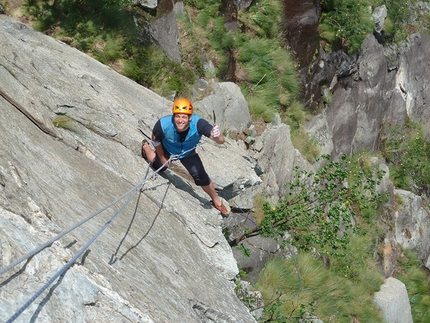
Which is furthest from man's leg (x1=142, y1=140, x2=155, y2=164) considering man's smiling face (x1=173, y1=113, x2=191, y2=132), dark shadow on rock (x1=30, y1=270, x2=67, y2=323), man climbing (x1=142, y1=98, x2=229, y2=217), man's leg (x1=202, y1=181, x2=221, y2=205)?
dark shadow on rock (x1=30, y1=270, x2=67, y2=323)

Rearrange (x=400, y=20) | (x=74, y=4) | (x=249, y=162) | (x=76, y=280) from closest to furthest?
(x=76, y=280) → (x=249, y=162) → (x=74, y=4) → (x=400, y=20)

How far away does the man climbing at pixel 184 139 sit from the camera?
5457 mm

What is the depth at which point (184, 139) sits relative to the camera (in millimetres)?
5781

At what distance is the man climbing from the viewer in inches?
215

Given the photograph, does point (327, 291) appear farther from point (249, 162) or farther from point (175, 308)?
point (175, 308)

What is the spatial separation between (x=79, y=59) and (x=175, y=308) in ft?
16.3

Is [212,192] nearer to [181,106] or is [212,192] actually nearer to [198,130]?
[198,130]

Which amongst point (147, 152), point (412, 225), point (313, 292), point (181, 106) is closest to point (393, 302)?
point (313, 292)

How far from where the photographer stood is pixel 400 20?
18109mm

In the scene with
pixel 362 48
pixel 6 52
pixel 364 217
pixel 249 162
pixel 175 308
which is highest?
pixel 6 52

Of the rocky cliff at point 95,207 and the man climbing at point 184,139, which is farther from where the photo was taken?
the man climbing at point 184,139

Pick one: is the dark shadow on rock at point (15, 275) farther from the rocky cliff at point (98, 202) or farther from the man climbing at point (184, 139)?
the man climbing at point (184, 139)

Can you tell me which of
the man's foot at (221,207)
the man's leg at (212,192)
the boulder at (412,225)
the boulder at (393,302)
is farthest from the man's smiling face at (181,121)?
the boulder at (412,225)

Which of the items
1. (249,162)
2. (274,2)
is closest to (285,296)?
(249,162)
